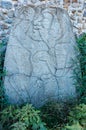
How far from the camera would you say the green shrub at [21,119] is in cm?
321

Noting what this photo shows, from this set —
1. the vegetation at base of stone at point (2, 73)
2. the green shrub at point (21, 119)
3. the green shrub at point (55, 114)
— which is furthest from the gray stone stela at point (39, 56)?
the green shrub at point (21, 119)

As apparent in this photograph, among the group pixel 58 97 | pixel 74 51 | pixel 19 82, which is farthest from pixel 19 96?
pixel 74 51

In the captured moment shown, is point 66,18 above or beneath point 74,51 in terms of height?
above

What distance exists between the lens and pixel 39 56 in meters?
3.80

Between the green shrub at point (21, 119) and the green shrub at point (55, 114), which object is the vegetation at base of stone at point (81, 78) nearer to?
the green shrub at point (55, 114)

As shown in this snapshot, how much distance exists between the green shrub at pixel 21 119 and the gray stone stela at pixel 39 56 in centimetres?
36

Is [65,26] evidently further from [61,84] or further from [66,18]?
[61,84]

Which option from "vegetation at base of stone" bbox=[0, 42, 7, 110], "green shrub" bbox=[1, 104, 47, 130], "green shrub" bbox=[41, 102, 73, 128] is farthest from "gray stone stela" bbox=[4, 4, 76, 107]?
"green shrub" bbox=[1, 104, 47, 130]

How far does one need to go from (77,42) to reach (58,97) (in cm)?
69

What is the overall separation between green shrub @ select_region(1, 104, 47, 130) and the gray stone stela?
1.19ft

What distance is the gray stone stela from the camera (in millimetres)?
3771

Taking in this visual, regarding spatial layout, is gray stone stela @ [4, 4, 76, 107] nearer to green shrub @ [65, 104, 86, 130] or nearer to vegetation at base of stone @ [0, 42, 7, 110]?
vegetation at base of stone @ [0, 42, 7, 110]

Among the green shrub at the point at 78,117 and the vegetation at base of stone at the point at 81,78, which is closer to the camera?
the green shrub at the point at 78,117

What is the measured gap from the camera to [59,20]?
12.4ft
